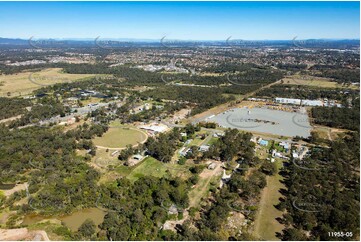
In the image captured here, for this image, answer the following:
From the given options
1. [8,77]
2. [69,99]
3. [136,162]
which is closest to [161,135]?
[136,162]

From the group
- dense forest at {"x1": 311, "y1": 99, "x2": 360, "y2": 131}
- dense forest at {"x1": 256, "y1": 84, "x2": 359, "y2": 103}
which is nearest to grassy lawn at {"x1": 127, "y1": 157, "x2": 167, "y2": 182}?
dense forest at {"x1": 311, "y1": 99, "x2": 360, "y2": 131}

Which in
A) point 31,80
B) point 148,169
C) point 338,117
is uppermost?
point 338,117

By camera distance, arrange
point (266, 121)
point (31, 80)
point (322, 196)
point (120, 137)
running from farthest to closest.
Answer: point (31, 80)
point (266, 121)
point (120, 137)
point (322, 196)

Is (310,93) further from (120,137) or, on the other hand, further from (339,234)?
(339,234)

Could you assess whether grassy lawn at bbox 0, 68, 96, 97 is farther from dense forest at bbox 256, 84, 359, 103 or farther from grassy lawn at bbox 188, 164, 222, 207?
dense forest at bbox 256, 84, 359, 103

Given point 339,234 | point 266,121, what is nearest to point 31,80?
point 266,121

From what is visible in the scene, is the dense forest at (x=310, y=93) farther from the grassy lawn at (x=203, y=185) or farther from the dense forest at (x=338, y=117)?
the grassy lawn at (x=203, y=185)

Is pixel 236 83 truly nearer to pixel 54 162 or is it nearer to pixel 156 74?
pixel 156 74
